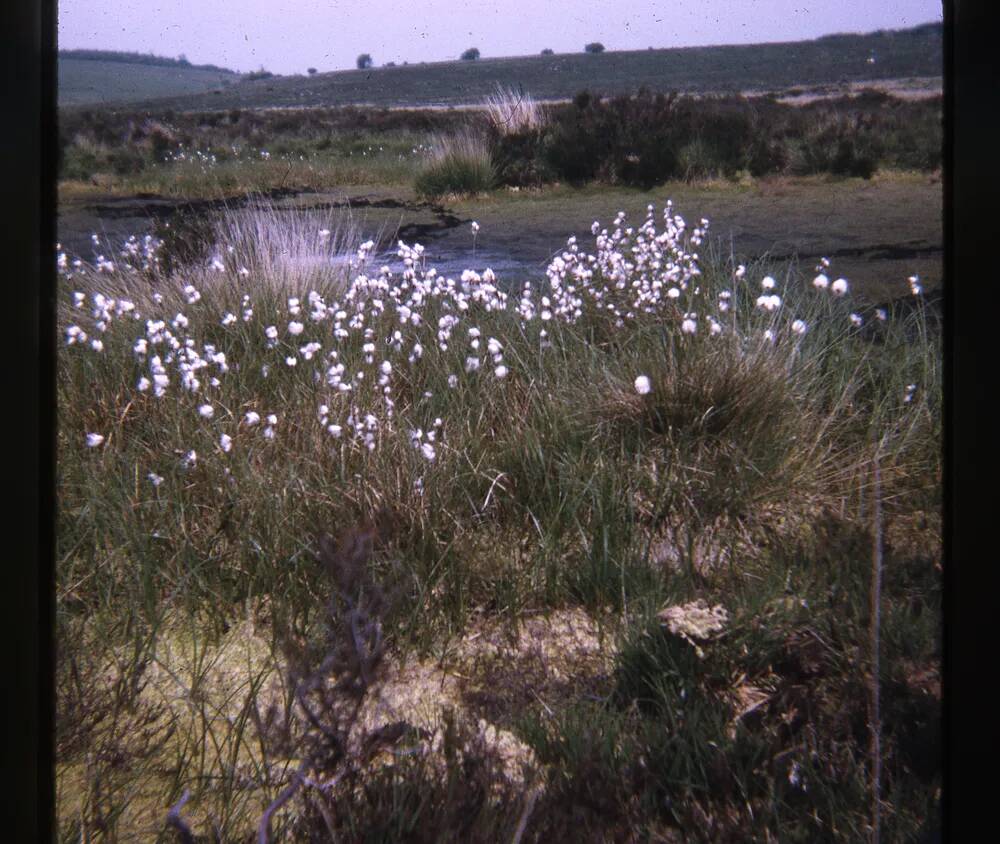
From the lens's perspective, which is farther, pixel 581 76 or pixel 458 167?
pixel 458 167

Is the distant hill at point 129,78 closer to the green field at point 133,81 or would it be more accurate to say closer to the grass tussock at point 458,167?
the green field at point 133,81

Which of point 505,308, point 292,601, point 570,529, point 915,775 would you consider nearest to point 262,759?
point 292,601

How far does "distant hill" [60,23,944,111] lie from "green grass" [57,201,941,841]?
52 cm

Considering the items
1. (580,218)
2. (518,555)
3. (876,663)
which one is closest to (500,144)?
(580,218)

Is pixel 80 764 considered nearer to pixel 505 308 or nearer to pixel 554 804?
pixel 554 804

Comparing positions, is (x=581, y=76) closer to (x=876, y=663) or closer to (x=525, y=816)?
(x=876, y=663)

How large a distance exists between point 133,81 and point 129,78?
0.03 meters

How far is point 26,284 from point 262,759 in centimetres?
100

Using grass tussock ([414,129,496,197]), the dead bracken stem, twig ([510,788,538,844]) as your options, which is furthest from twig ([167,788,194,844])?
grass tussock ([414,129,496,197])

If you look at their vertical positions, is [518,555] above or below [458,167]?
below

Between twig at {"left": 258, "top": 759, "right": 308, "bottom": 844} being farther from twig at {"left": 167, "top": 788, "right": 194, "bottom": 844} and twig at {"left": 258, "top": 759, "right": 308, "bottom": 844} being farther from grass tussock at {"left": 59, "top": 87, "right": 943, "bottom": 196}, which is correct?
grass tussock at {"left": 59, "top": 87, "right": 943, "bottom": 196}

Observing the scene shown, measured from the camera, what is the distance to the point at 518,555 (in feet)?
6.76

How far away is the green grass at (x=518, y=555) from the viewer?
152cm

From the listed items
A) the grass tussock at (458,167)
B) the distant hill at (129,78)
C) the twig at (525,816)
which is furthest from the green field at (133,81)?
Result: the twig at (525,816)
